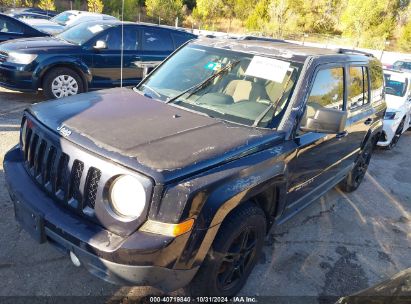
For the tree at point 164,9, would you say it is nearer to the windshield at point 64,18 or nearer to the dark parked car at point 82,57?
the windshield at point 64,18

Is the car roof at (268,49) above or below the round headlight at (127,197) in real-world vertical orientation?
above

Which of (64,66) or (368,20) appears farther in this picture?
(368,20)

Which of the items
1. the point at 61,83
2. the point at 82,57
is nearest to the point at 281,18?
the point at 82,57

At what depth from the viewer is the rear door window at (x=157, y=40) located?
7.93m

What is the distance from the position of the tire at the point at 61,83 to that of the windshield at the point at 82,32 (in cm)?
69

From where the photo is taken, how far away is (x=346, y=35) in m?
39.2

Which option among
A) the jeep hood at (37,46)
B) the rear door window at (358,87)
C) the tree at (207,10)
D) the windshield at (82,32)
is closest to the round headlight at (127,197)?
the rear door window at (358,87)

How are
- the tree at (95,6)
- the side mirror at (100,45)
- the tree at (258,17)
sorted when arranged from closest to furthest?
the side mirror at (100,45) → the tree at (95,6) → the tree at (258,17)

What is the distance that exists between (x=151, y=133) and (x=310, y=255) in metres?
2.14

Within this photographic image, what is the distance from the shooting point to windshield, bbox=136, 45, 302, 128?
121 inches

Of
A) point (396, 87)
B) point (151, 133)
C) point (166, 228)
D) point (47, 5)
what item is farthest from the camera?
point (47, 5)

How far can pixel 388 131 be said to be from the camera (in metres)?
7.25

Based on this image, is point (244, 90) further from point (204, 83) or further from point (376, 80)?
point (376, 80)

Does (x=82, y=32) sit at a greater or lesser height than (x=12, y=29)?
greater
